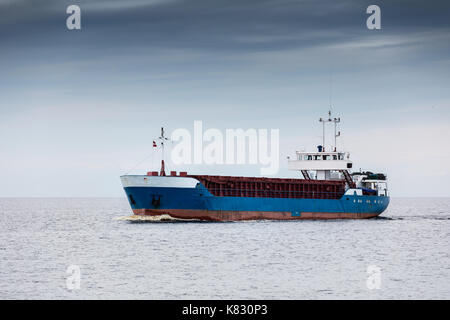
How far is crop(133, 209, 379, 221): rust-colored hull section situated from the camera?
5997 centimetres

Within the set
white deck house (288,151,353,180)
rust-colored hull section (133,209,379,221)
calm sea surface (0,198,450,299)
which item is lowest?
calm sea surface (0,198,450,299)

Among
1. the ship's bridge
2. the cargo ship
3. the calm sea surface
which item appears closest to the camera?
the calm sea surface

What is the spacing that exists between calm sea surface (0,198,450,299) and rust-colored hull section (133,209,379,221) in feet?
3.45

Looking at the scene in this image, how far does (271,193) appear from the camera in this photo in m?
66.6

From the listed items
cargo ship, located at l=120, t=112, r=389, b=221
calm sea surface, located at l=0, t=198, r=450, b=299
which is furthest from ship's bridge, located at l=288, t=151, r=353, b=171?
calm sea surface, located at l=0, t=198, r=450, b=299

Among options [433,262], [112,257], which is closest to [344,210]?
[433,262]

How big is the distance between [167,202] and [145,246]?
12.8 metres

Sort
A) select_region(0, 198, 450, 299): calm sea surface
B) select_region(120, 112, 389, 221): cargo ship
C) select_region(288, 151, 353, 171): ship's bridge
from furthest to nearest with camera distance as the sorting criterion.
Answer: select_region(288, 151, 353, 171): ship's bridge → select_region(120, 112, 389, 221): cargo ship → select_region(0, 198, 450, 299): calm sea surface

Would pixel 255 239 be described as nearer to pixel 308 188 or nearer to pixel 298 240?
pixel 298 240

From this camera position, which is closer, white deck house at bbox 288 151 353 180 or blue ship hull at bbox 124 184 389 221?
blue ship hull at bbox 124 184 389 221

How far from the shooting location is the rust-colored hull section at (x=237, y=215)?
197ft

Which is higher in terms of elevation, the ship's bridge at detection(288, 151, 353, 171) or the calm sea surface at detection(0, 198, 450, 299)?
the ship's bridge at detection(288, 151, 353, 171)

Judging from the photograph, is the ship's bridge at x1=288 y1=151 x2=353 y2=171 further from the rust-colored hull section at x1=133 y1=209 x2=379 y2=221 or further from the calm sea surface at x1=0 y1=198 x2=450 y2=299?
the calm sea surface at x1=0 y1=198 x2=450 y2=299

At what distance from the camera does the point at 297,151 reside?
251 feet
